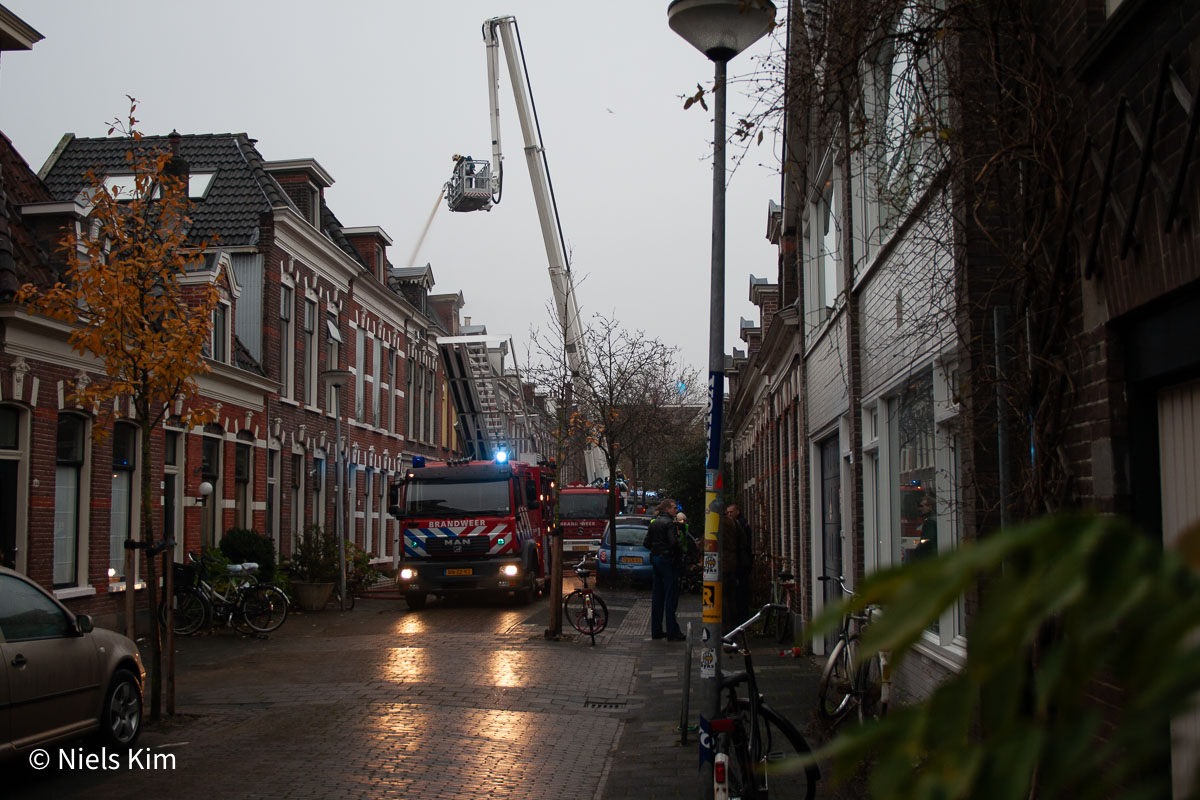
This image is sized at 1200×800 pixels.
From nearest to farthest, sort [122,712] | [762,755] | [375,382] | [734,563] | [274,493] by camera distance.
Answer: [762,755] < [122,712] < [734,563] < [274,493] < [375,382]

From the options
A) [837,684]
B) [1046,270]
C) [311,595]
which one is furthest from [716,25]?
[311,595]

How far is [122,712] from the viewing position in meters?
8.55

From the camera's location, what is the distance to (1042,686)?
32.4 inches

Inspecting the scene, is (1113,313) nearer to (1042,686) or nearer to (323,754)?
(1042,686)

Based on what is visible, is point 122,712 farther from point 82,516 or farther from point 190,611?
point 82,516

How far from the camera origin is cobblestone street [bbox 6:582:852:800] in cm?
759

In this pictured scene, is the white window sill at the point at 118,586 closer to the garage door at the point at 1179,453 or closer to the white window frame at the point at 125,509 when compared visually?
the white window frame at the point at 125,509

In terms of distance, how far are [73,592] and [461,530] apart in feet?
23.5

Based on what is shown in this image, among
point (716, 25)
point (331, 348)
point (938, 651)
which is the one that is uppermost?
point (331, 348)

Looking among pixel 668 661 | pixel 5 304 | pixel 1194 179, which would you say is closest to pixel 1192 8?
pixel 1194 179

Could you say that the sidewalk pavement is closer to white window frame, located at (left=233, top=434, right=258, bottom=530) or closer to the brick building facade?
the brick building facade

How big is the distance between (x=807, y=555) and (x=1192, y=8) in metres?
12.1

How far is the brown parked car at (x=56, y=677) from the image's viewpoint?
23.4 feet

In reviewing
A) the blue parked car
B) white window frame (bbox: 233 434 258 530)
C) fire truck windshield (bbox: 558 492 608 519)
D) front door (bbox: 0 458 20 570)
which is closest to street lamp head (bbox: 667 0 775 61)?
front door (bbox: 0 458 20 570)
